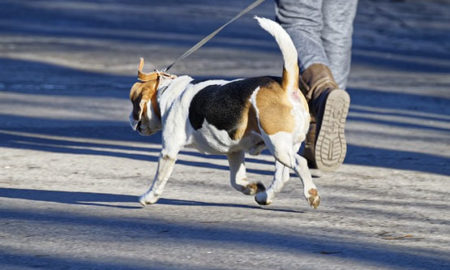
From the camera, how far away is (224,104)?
15.1 ft

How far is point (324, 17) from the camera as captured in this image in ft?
Result: 20.5

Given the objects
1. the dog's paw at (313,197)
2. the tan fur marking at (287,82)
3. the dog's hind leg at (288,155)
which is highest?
the tan fur marking at (287,82)

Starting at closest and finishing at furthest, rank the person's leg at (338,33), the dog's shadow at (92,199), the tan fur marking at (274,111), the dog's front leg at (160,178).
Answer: the tan fur marking at (274,111) → the dog's front leg at (160,178) → the dog's shadow at (92,199) → the person's leg at (338,33)

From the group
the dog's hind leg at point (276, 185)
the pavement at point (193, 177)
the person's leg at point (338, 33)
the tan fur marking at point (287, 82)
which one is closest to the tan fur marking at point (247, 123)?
the tan fur marking at point (287, 82)

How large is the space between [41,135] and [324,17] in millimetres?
2172

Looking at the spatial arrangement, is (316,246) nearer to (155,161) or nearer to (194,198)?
(194,198)

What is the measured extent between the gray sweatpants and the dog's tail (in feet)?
4.35

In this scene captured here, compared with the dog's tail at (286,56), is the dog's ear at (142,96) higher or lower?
lower

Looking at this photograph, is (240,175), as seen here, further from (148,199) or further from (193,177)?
(193,177)

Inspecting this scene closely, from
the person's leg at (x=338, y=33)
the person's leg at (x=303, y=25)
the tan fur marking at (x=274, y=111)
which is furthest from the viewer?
the person's leg at (x=338, y=33)

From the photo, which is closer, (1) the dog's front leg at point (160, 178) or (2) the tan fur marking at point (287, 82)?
(2) the tan fur marking at point (287, 82)

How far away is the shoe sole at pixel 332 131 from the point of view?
558 centimetres

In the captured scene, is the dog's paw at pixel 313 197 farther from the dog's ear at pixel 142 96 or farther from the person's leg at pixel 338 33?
the person's leg at pixel 338 33

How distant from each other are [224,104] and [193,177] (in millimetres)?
1218
